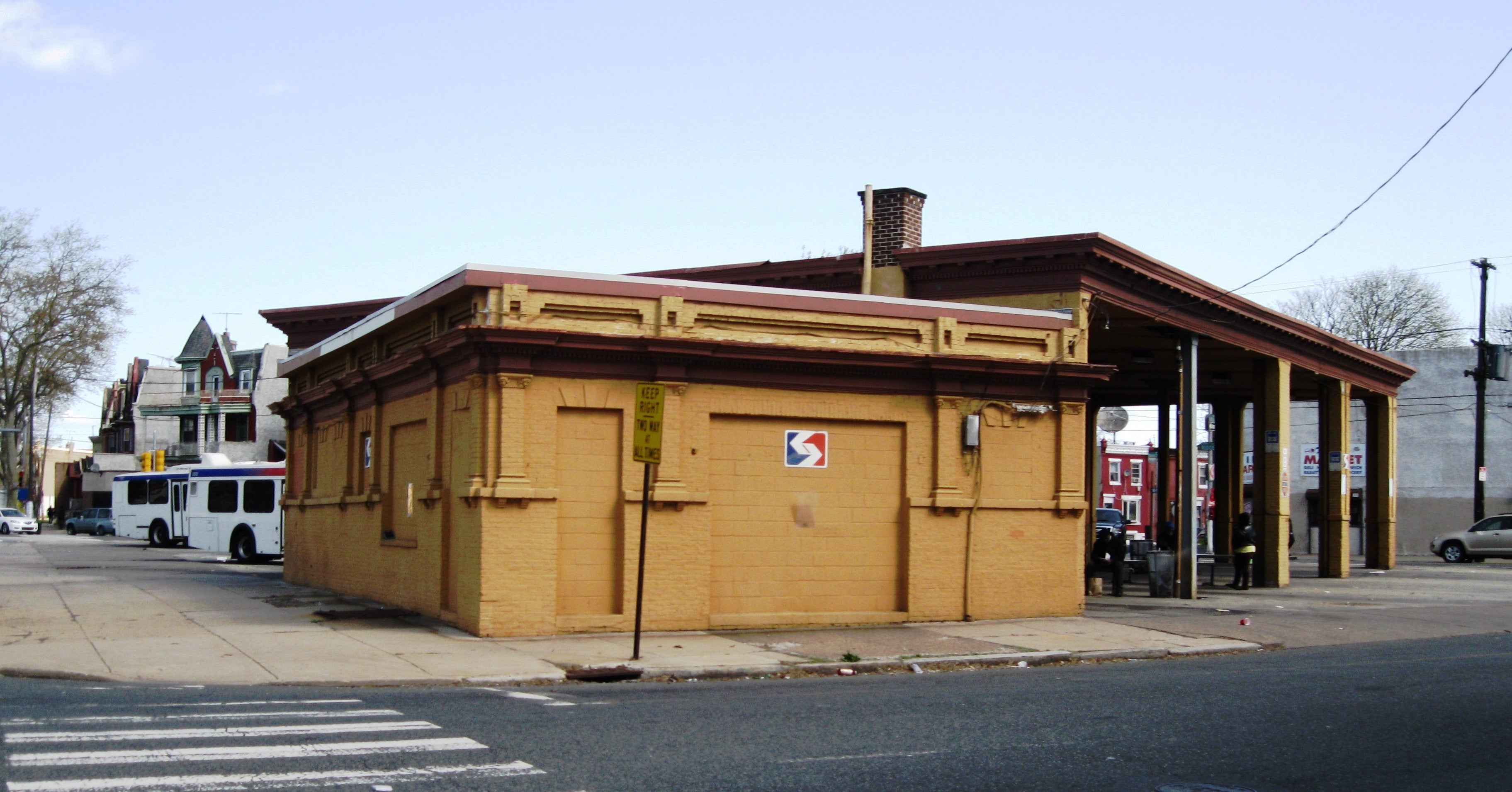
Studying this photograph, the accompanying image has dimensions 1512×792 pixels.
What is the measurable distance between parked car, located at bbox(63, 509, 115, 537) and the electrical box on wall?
59900 millimetres

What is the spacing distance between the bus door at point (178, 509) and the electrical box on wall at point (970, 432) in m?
31.4

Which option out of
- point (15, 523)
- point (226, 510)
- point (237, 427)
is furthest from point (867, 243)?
point (237, 427)

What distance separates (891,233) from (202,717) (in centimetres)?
1627

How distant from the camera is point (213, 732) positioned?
359 inches

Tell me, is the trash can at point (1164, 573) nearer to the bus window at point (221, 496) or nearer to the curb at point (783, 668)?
the curb at point (783, 668)

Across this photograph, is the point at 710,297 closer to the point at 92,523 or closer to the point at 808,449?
the point at 808,449

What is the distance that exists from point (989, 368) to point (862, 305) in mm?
2177

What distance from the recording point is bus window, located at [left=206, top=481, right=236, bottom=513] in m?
39.2

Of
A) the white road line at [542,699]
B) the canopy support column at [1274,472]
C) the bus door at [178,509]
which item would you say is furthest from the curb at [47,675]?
the bus door at [178,509]

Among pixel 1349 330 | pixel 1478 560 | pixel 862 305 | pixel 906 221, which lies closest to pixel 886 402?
pixel 862 305

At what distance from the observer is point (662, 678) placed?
44.5 ft

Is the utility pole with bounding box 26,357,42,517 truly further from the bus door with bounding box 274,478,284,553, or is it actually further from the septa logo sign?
the septa logo sign

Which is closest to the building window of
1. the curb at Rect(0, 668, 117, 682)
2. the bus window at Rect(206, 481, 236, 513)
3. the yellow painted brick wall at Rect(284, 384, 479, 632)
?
the bus window at Rect(206, 481, 236, 513)

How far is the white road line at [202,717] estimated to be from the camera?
9.52 metres
